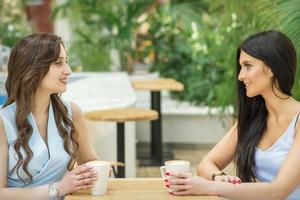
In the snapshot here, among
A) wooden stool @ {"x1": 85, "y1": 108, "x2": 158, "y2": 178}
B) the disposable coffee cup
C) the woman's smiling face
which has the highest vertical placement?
the woman's smiling face

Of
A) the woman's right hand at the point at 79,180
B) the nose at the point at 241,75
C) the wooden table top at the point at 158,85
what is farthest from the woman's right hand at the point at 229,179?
the wooden table top at the point at 158,85

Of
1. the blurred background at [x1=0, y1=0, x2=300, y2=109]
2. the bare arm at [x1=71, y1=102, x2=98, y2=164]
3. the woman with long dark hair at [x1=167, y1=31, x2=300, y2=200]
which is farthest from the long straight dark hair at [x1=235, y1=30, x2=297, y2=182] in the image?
the blurred background at [x1=0, y1=0, x2=300, y2=109]

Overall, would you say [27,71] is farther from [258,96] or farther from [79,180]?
[258,96]

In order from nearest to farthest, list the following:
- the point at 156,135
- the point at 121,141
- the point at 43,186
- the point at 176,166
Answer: the point at 176,166 → the point at 43,186 → the point at 121,141 → the point at 156,135

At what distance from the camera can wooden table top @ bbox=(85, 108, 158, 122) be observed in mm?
4629

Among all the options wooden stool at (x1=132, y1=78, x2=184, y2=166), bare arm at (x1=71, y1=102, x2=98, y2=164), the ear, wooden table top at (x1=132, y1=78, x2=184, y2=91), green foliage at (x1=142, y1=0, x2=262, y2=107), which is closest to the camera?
the ear

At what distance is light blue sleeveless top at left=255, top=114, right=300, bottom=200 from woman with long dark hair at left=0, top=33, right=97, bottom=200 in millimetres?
696

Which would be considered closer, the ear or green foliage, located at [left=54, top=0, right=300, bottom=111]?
the ear

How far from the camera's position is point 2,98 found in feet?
9.68

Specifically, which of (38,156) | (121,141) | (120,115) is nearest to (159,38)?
(121,141)

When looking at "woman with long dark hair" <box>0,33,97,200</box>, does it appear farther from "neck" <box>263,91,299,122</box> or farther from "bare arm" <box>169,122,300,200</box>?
"neck" <box>263,91,299,122</box>

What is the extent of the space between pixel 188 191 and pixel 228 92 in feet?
13.4

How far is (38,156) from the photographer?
2.27m

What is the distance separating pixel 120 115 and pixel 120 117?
0.09 m
